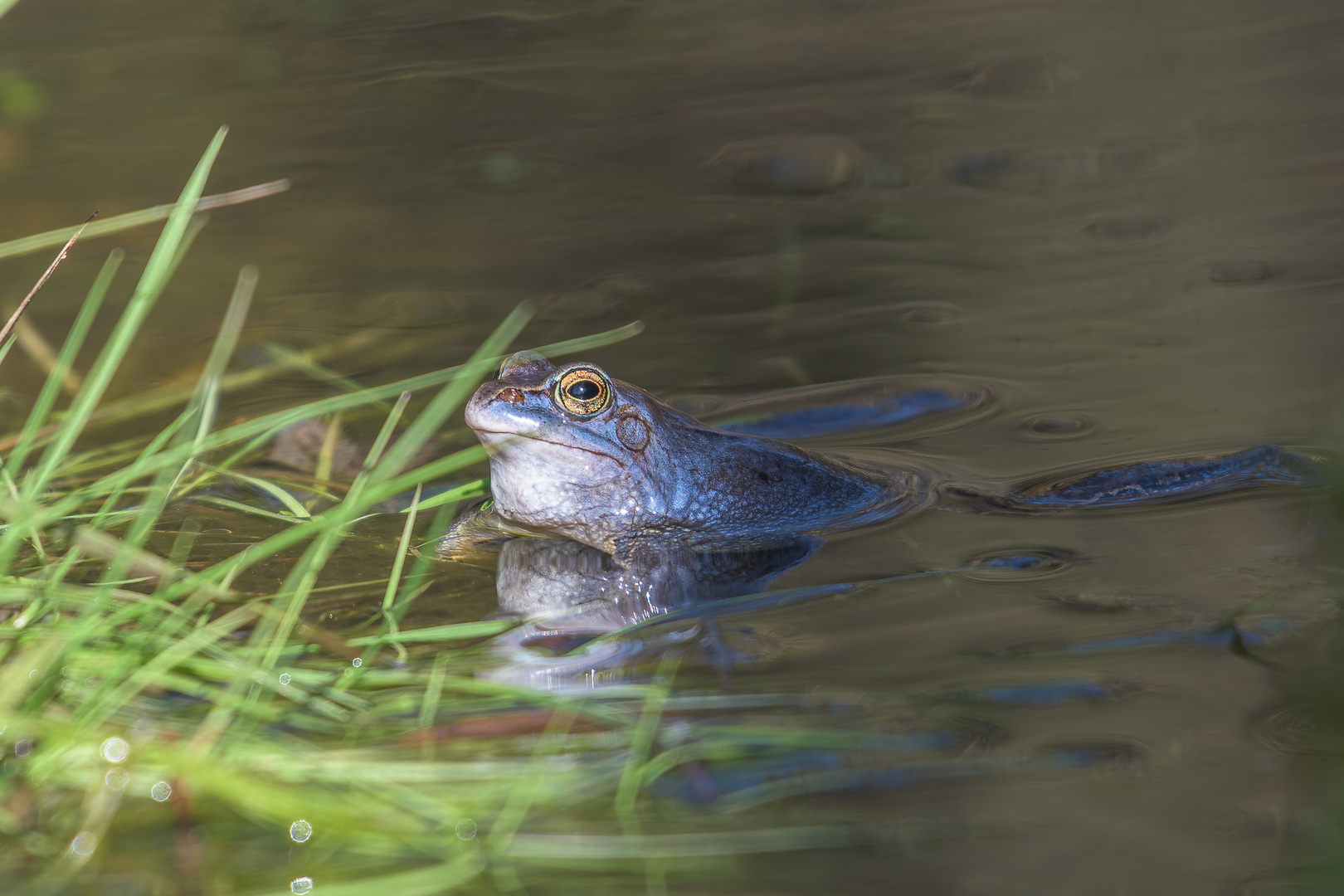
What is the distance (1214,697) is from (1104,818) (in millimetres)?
613

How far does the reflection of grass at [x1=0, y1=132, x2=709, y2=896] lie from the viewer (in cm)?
246

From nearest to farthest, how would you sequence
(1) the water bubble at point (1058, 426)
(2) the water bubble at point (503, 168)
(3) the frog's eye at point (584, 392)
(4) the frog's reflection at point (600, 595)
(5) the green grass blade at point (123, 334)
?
(5) the green grass blade at point (123, 334) → (4) the frog's reflection at point (600, 595) → (3) the frog's eye at point (584, 392) → (1) the water bubble at point (1058, 426) → (2) the water bubble at point (503, 168)

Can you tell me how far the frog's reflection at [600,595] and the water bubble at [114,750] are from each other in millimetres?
904

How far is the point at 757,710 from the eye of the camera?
2.93 metres

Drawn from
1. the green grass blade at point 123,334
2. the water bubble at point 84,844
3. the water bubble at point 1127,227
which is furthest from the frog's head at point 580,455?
the water bubble at point 1127,227

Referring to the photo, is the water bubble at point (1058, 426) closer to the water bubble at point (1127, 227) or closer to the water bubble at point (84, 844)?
the water bubble at point (1127, 227)

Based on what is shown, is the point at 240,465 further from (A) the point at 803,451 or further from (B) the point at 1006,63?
(B) the point at 1006,63

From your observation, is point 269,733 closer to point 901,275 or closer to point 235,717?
point 235,717

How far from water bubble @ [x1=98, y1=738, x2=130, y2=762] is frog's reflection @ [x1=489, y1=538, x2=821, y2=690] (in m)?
0.90

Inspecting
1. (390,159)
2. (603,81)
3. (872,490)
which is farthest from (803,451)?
(603,81)

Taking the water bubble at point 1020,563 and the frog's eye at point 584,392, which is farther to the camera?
Answer: the frog's eye at point 584,392

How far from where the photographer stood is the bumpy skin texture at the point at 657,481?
175 inches

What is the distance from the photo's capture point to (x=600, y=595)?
3959 mm

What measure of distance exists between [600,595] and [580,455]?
0.72 metres
